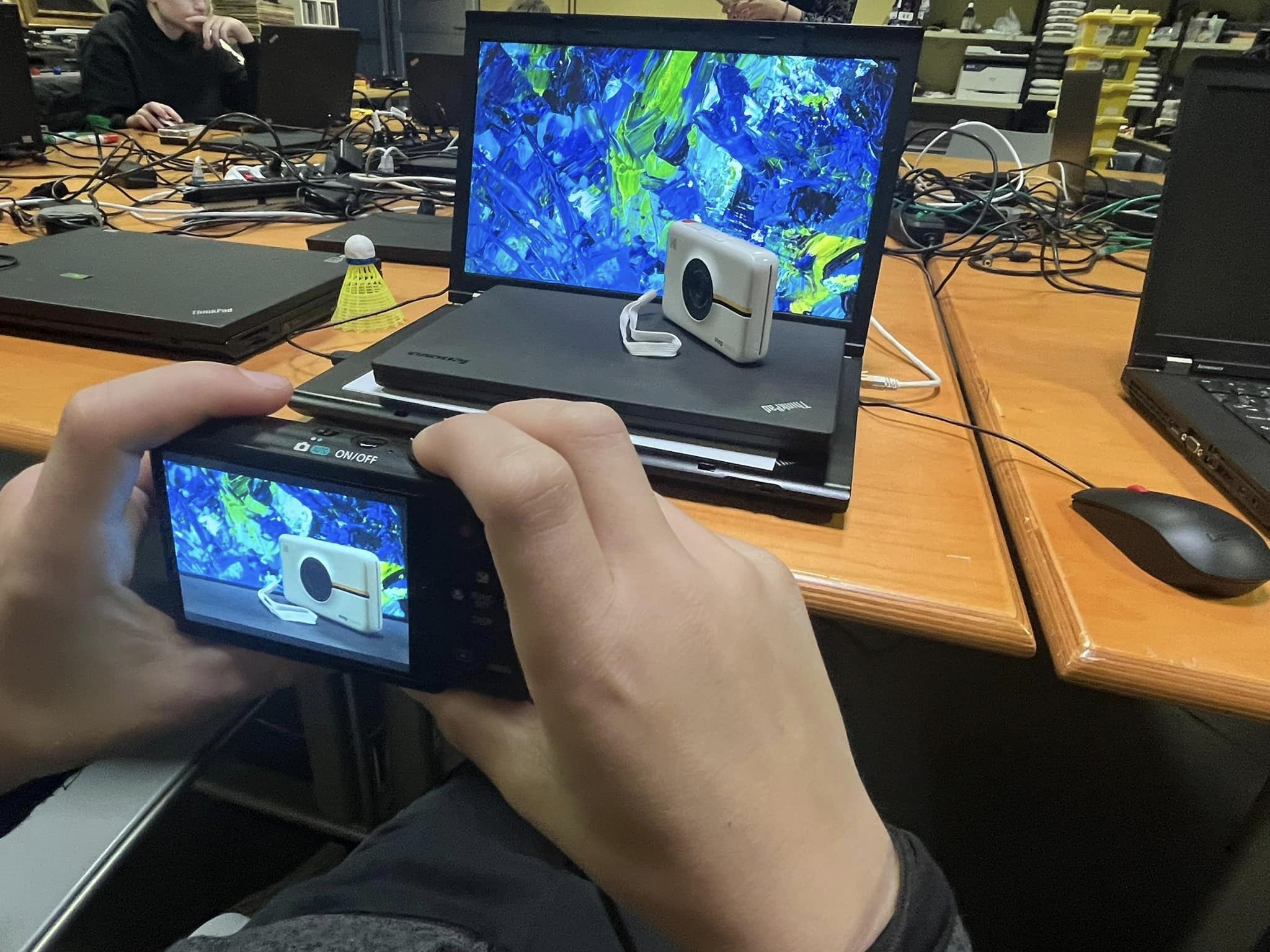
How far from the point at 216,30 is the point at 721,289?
2.68m

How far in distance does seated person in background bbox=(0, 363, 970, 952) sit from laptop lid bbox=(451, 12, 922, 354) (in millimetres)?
361

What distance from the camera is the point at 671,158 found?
2.14 feet

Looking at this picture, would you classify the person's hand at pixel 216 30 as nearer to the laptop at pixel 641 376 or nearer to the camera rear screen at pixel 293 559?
the laptop at pixel 641 376

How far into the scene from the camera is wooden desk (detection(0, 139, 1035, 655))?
0.45 metres

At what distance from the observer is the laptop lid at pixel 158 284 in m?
0.67

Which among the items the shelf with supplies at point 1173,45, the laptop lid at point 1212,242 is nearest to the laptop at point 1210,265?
the laptop lid at point 1212,242

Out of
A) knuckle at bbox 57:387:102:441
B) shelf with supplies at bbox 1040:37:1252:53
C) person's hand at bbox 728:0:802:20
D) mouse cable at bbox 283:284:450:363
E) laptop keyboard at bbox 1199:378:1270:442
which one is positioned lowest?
mouse cable at bbox 283:284:450:363

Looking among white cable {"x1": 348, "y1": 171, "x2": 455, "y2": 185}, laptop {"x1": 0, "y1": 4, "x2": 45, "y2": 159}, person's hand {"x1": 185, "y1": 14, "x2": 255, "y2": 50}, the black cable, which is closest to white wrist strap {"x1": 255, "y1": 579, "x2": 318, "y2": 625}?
the black cable

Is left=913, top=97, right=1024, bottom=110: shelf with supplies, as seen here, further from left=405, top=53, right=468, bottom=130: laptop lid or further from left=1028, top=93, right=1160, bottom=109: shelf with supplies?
left=405, top=53, right=468, bottom=130: laptop lid

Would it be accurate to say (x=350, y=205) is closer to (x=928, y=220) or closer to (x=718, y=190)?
(x=718, y=190)

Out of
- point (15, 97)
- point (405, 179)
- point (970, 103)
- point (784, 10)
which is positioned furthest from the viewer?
point (970, 103)

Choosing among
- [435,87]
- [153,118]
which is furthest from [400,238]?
[153,118]

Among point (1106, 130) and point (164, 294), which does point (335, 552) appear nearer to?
point (164, 294)

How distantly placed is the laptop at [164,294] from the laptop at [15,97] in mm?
830
